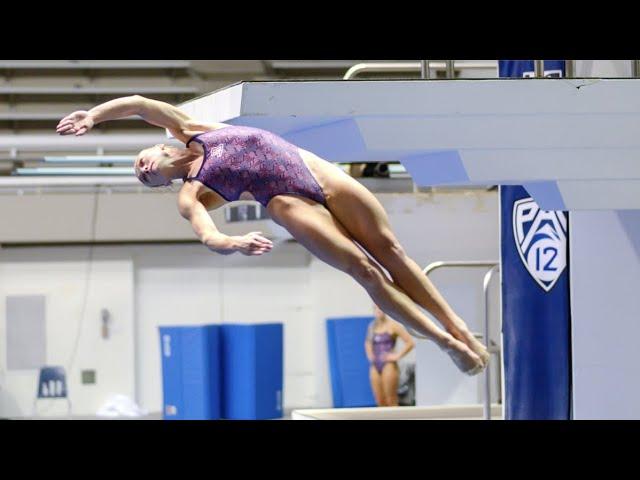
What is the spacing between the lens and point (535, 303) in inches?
283

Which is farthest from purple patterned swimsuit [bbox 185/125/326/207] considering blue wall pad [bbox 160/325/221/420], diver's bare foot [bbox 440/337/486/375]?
blue wall pad [bbox 160/325/221/420]

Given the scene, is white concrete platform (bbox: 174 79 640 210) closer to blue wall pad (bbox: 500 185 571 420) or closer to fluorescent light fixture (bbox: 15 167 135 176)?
blue wall pad (bbox: 500 185 571 420)

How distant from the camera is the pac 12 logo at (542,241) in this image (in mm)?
7070

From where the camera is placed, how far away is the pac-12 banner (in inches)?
279

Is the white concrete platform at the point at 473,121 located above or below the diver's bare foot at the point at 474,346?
above

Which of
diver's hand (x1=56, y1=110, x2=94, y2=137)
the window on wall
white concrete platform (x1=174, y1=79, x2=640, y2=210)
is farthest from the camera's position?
the window on wall

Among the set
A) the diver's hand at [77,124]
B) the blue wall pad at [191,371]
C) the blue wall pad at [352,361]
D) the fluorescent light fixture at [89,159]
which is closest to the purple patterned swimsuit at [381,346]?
the blue wall pad at [352,361]

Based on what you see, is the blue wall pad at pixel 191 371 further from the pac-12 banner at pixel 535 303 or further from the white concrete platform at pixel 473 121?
the white concrete platform at pixel 473 121

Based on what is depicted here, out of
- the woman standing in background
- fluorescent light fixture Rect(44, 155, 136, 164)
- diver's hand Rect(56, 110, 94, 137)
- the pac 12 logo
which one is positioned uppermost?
fluorescent light fixture Rect(44, 155, 136, 164)

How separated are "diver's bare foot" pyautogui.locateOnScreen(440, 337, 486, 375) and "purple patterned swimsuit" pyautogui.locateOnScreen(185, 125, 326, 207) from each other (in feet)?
2.41

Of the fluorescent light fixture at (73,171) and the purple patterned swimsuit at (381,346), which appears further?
the fluorescent light fixture at (73,171)
